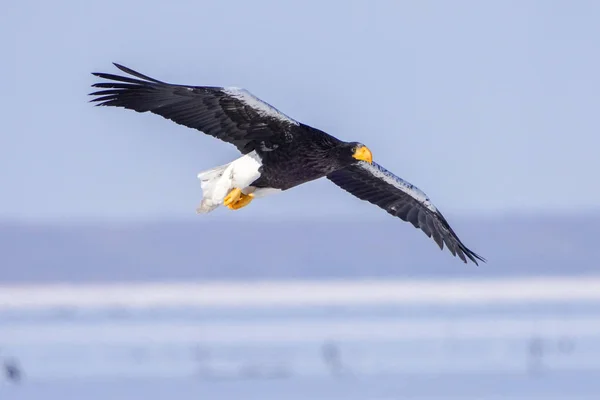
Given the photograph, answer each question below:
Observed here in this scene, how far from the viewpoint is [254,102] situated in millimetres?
13516

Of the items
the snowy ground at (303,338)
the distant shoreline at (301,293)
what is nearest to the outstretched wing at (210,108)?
the snowy ground at (303,338)

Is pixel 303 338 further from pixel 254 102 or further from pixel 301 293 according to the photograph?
pixel 254 102

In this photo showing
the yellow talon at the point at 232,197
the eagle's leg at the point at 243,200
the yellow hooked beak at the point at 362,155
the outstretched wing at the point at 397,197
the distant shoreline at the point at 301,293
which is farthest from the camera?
the distant shoreline at the point at 301,293

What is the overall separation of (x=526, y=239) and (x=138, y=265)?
7.82m

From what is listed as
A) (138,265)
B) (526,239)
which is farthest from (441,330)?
(526,239)

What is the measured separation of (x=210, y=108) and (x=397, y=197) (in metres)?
1.87

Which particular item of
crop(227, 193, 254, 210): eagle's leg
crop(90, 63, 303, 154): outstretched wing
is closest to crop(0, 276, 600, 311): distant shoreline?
crop(227, 193, 254, 210): eagle's leg

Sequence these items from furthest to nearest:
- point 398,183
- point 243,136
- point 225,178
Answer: point 398,183 < point 225,178 < point 243,136

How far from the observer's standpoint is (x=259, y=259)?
3152 centimetres

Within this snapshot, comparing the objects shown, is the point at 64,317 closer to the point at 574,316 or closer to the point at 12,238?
the point at 574,316

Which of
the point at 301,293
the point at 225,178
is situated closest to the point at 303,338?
the point at 301,293

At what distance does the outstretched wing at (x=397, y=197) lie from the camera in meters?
14.8

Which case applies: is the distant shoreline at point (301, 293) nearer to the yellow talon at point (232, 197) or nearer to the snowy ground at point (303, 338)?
the snowy ground at point (303, 338)

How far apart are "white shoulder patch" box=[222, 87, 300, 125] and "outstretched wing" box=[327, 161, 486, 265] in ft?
4.37
